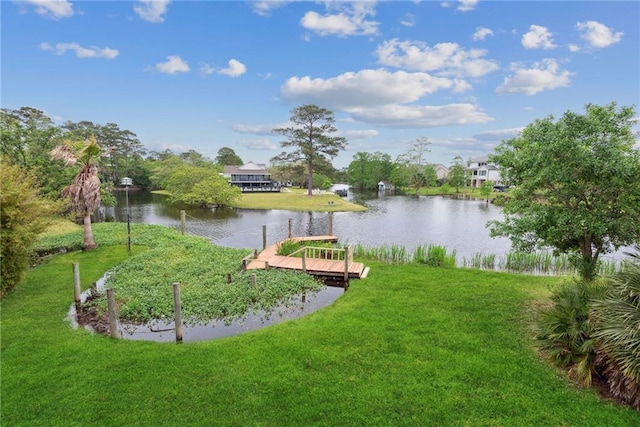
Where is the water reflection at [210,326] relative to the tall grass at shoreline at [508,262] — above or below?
below

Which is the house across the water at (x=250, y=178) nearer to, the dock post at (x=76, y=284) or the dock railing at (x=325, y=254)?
the dock railing at (x=325, y=254)

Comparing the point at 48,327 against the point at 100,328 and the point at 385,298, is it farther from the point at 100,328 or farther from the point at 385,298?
the point at 385,298

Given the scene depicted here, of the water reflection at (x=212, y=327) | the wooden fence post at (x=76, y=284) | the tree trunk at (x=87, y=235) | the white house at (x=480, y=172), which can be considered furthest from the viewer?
the white house at (x=480, y=172)

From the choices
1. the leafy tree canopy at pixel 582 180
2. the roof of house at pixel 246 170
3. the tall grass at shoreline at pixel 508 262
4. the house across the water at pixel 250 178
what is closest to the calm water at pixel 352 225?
the tall grass at shoreline at pixel 508 262

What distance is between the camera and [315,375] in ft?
23.2

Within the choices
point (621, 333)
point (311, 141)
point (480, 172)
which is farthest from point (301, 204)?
point (480, 172)

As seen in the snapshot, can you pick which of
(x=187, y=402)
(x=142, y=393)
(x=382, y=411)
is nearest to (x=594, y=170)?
(x=382, y=411)

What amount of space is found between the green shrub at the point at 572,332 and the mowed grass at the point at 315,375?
0.33 meters

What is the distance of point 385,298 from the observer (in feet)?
37.5

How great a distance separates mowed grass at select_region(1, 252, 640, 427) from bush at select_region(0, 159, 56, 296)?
1.15 meters

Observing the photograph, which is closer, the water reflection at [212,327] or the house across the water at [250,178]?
the water reflection at [212,327]

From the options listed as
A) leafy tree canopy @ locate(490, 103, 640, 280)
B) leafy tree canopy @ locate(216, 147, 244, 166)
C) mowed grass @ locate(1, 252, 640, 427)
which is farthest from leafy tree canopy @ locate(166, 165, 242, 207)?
leafy tree canopy @ locate(216, 147, 244, 166)

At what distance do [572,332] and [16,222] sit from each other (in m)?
15.5

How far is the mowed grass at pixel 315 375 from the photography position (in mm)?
5938
